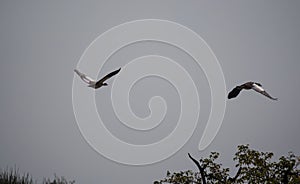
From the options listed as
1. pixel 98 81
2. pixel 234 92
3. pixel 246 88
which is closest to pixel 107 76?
pixel 98 81

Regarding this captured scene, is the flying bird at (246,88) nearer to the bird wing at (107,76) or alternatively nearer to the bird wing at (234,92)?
the bird wing at (234,92)

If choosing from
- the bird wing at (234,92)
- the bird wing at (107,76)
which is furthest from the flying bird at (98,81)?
the bird wing at (234,92)

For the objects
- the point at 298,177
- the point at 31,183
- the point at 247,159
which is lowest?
the point at 298,177

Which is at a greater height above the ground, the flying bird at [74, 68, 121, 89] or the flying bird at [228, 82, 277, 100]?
the flying bird at [74, 68, 121, 89]

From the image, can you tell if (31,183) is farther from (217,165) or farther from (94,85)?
(94,85)

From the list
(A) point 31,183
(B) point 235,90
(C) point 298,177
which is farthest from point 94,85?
(A) point 31,183

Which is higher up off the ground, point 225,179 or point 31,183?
point 31,183

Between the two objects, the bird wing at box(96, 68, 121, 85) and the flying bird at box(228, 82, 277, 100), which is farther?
the bird wing at box(96, 68, 121, 85)

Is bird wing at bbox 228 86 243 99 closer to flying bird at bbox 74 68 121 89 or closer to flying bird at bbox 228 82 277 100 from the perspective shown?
flying bird at bbox 228 82 277 100

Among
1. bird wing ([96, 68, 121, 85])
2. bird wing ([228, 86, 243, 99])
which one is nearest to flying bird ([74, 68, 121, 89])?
bird wing ([96, 68, 121, 85])

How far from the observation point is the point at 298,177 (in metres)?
15.3

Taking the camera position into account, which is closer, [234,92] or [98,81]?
[234,92]

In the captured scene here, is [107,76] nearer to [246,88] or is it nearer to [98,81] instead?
[98,81]

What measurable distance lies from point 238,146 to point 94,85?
27.4 feet
